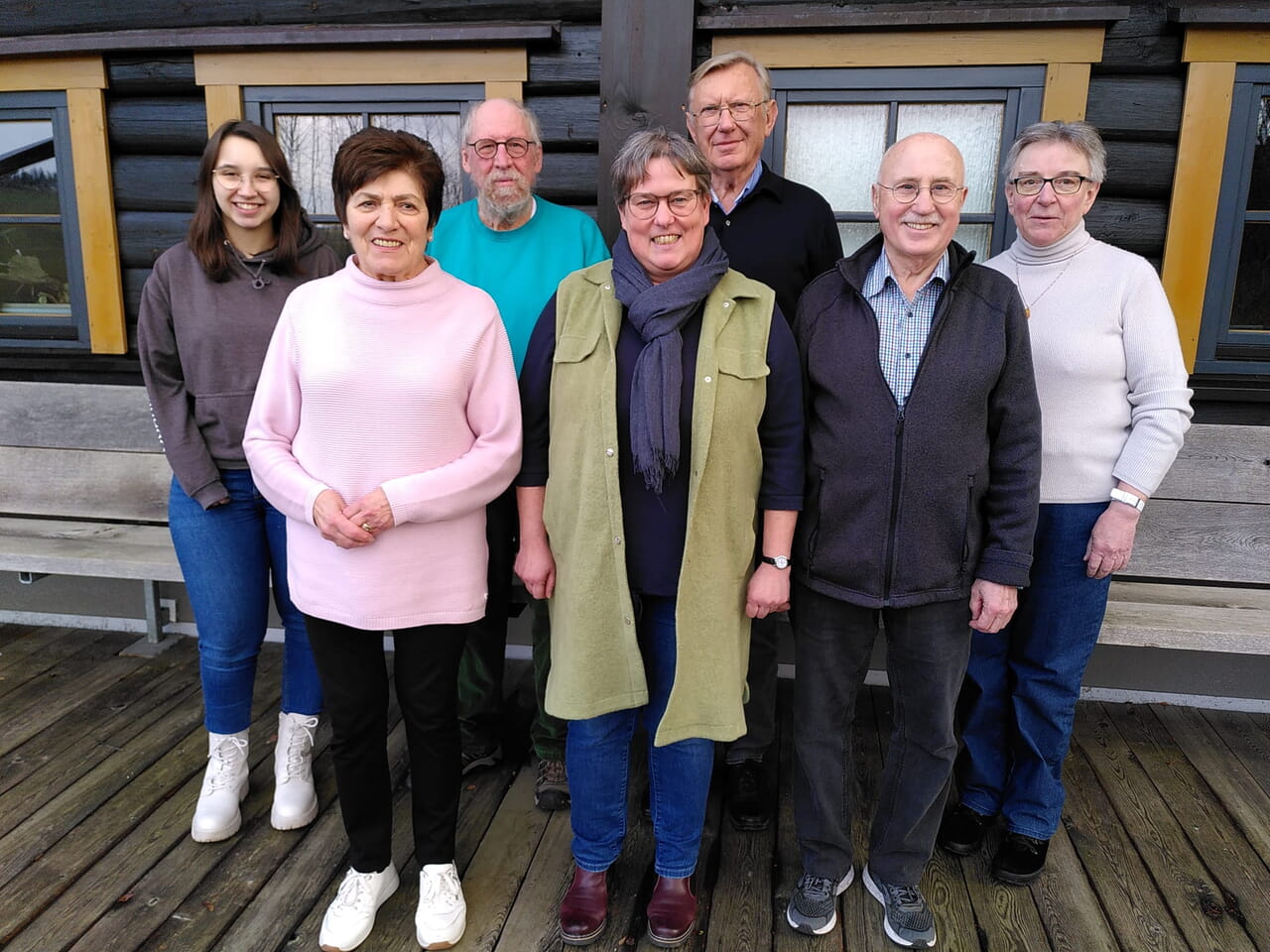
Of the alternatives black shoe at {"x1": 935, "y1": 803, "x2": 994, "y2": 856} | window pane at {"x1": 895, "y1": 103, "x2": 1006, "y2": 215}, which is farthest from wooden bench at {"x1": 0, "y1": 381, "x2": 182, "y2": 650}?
window pane at {"x1": 895, "y1": 103, "x2": 1006, "y2": 215}

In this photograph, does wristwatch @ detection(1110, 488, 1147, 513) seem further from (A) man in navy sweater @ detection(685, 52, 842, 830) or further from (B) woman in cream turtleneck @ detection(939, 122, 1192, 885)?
(A) man in navy sweater @ detection(685, 52, 842, 830)

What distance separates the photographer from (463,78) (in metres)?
3.05

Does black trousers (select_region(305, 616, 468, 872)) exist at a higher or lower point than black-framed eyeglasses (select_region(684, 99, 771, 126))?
lower

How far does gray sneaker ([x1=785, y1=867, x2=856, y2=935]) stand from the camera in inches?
79.5

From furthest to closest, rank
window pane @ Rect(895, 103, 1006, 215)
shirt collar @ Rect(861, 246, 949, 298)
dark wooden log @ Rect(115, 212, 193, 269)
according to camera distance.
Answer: dark wooden log @ Rect(115, 212, 193, 269) < window pane @ Rect(895, 103, 1006, 215) < shirt collar @ Rect(861, 246, 949, 298)

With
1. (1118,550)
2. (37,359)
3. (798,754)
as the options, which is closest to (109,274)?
(37,359)

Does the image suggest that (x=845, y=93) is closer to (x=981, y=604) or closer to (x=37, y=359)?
(x=981, y=604)

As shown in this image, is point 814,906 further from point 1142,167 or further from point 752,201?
point 1142,167

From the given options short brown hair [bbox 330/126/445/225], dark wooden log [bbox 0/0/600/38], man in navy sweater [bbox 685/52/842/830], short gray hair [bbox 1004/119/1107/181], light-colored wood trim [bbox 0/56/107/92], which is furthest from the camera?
light-colored wood trim [bbox 0/56/107/92]

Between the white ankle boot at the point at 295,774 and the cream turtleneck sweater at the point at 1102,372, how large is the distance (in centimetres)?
199

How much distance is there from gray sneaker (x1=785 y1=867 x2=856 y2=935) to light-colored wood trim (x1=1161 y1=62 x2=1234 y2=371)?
2114mm

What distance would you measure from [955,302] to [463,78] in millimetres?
2014

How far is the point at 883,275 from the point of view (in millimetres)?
1855

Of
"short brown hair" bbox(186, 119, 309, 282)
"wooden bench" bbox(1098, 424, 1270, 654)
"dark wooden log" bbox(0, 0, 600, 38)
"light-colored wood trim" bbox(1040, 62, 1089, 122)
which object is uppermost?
"dark wooden log" bbox(0, 0, 600, 38)
